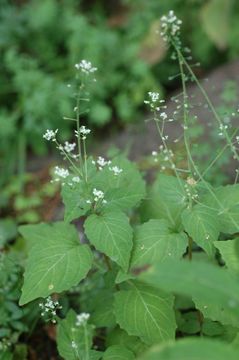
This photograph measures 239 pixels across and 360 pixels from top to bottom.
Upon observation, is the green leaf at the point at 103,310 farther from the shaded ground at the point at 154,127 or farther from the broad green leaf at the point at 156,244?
the shaded ground at the point at 154,127

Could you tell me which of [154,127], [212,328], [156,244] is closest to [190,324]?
[212,328]

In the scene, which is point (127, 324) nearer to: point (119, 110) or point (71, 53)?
point (119, 110)

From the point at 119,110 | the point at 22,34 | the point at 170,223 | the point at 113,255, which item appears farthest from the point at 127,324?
the point at 22,34

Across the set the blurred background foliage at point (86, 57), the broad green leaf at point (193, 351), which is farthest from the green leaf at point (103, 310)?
the blurred background foliage at point (86, 57)

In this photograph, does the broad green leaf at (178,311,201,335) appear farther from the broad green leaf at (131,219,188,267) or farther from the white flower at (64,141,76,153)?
the white flower at (64,141,76,153)

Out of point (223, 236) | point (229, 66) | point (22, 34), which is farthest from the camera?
point (22, 34)

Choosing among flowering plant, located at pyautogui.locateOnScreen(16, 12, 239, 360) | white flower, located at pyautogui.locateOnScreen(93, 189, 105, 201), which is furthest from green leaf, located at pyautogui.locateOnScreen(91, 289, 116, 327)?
white flower, located at pyautogui.locateOnScreen(93, 189, 105, 201)
